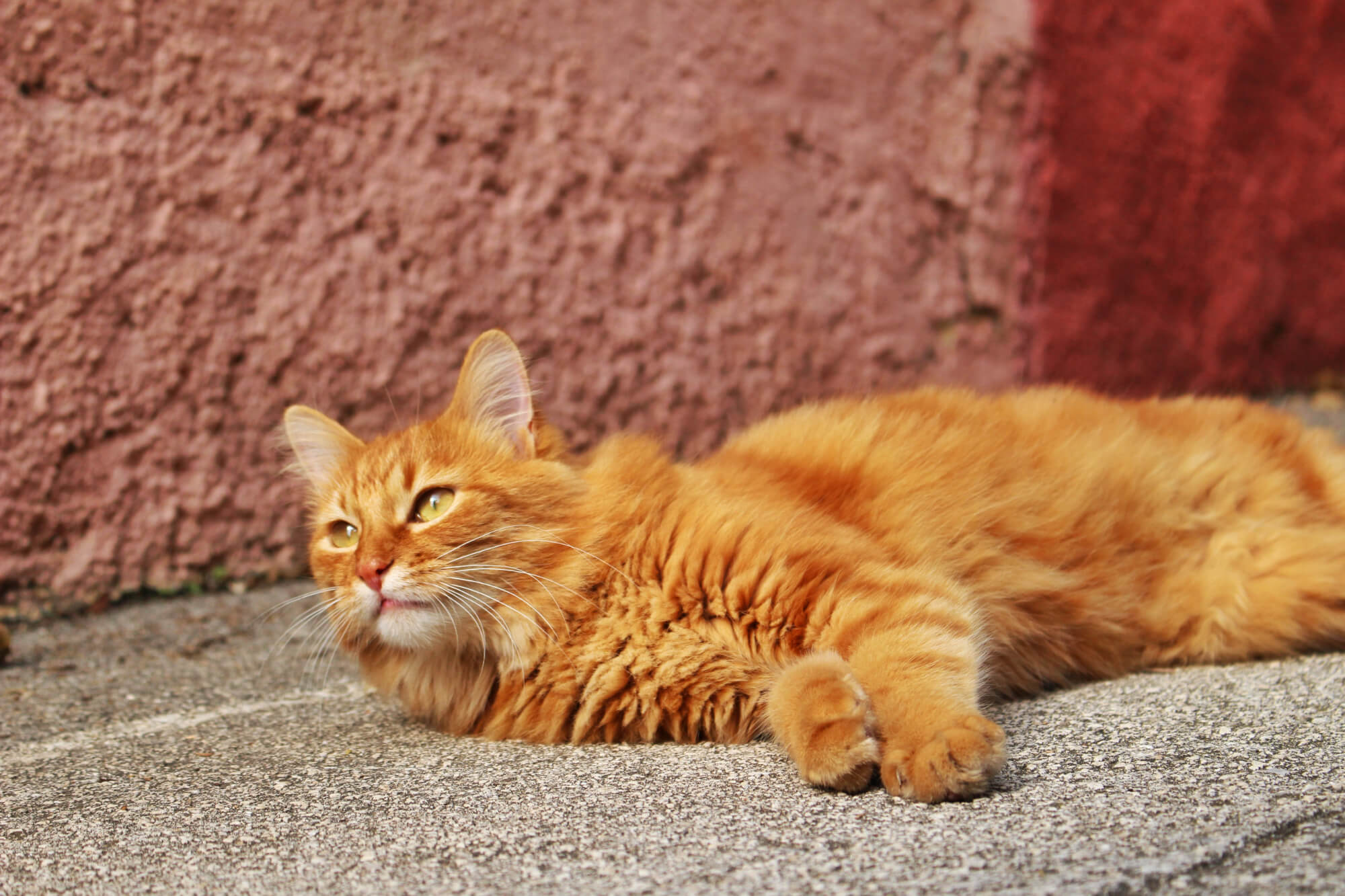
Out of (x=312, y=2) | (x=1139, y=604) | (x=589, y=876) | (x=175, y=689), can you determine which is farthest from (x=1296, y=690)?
(x=312, y=2)

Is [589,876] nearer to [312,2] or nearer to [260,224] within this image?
[260,224]

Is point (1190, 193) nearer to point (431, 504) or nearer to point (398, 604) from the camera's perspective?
point (431, 504)

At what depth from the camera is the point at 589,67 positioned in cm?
402

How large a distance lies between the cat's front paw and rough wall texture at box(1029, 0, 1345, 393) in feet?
10.2

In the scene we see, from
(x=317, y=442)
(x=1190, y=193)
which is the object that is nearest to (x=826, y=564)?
(x=317, y=442)

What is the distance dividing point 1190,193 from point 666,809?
4207mm

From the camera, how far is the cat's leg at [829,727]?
6.11 ft

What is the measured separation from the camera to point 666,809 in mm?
1860

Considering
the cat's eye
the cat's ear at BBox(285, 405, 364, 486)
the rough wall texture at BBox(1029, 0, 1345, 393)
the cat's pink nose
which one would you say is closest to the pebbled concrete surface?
the cat's pink nose

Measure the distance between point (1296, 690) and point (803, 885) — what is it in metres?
1.44

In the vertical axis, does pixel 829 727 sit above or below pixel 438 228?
below

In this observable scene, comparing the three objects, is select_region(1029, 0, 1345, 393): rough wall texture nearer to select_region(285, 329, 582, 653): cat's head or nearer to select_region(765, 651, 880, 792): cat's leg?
select_region(285, 329, 582, 653): cat's head

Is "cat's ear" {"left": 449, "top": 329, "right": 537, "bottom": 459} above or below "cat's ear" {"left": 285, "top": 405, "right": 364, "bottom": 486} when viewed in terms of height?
above

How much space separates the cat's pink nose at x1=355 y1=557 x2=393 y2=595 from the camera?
2314 mm
